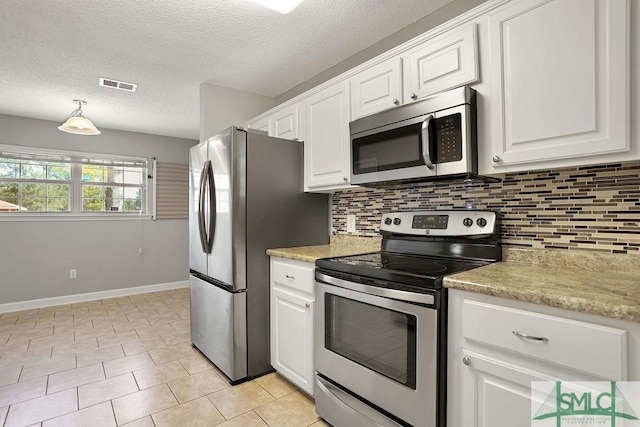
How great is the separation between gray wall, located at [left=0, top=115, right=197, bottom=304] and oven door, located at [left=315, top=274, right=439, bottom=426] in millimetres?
4031

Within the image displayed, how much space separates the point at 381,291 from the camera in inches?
57.2

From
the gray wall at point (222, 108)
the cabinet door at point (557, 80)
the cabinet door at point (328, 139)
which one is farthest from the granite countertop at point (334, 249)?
the gray wall at point (222, 108)

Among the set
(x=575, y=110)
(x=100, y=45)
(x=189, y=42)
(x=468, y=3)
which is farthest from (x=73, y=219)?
(x=575, y=110)

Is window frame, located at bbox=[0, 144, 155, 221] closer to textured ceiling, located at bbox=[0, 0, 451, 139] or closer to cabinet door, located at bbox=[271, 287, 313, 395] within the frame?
textured ceiling, located at bbox=[0, 0, 451, 139]

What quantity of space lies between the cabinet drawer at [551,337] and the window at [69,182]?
16.4 feet

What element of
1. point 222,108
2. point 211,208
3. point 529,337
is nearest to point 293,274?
point 211,208

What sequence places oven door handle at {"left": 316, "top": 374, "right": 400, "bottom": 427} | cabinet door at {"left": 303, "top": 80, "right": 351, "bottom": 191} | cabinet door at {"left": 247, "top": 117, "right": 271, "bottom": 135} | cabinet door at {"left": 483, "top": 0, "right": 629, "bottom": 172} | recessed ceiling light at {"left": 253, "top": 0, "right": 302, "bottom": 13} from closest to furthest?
cabinet door at {"left": 483, "top": 0, "right": 629, "bottom": 172} < oven door handle at {"left": 316, "top": 374, "right": 400, "bottom": 427} < recessed ceiling light at {"left": 253, "top": 0, "right": 302, "bottom": 13} < cabinet door at {"left": 303, "top": 80, "right": 351, "bottom": 191} < cabinet door at {"left": 247, "top": 117, "right": 271, "bottom": 135}

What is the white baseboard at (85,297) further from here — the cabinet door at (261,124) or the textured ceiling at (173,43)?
the cabinet door at (261,124)

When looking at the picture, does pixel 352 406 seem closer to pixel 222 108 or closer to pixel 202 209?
pixel 202 209

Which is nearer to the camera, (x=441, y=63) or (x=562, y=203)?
(x=562, y=203)

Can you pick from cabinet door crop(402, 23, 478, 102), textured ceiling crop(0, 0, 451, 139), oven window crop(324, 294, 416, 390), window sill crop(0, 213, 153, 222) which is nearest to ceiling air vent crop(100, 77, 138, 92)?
textured ceiling crop(0, 0, 451, 139)

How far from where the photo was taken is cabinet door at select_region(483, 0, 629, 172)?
1146 mm

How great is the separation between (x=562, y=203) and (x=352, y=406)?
1.38 metres

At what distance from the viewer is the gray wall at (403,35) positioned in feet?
6.53
